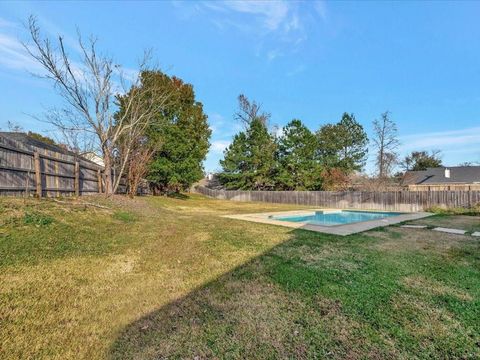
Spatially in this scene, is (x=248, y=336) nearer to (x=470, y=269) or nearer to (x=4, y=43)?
(x=470, y=269)

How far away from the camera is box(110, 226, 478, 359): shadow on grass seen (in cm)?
208

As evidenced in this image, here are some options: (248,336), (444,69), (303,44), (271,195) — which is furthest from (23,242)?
(271,195)

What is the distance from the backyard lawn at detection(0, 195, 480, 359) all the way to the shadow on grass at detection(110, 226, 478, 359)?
14mm

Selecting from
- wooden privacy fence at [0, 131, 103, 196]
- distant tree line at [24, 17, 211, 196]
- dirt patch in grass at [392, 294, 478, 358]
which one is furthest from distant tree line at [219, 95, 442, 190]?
dirt patch in grass at [392, 294, 478, 358]

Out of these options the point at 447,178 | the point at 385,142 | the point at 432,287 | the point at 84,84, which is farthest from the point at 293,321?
the point at 447,178

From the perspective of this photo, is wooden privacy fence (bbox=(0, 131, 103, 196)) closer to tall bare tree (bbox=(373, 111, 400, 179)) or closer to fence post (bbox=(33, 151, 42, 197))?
fence post (bbox=(33, 151, 42, 197))

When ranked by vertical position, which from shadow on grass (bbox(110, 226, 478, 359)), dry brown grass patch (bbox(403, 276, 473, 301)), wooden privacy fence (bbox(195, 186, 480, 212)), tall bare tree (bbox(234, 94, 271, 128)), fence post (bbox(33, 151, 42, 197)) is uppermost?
tall bare tree (bbox(234, 94, 271, 128))

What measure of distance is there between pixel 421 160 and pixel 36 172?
1830 inches

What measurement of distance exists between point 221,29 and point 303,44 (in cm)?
463

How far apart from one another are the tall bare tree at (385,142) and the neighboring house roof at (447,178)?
7342 mm

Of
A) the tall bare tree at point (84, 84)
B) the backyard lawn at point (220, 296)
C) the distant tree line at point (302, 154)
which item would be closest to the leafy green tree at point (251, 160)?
the distant tree line at point (302, 154)

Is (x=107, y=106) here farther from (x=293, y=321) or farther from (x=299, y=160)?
(x=299, y=160)

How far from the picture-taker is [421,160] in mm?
39719

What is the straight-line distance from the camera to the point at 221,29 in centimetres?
1195
